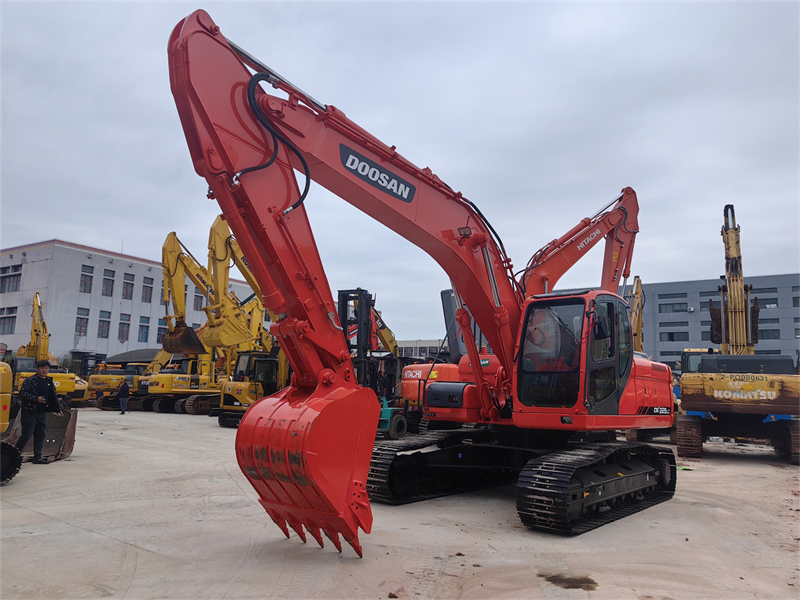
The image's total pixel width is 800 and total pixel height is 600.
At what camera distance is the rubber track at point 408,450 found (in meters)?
7.66

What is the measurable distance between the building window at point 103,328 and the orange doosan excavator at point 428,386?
5209 cm

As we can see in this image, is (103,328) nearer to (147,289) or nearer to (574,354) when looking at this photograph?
(147,289)

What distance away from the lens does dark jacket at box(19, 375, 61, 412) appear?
31.0ft

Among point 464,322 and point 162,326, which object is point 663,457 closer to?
point 464,322

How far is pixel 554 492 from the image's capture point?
20.5 feet

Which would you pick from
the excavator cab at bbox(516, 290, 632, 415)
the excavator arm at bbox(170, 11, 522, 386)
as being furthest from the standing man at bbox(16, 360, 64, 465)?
the excavator cab at bbox(516, 290, 632, 415)

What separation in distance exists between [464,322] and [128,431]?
12567 millimetres

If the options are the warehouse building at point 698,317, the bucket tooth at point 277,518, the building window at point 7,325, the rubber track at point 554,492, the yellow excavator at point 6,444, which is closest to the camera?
the bucket tooth at point 277,518

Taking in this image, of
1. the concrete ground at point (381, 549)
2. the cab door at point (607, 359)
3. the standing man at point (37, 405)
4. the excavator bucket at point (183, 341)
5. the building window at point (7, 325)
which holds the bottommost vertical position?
the concrete ground at point (381, 549)

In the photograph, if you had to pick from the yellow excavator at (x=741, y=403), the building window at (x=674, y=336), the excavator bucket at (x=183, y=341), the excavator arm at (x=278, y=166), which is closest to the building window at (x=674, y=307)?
the building window at (x=674, y=336)

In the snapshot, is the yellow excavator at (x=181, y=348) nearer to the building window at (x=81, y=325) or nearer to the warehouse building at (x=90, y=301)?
the warehouse building at (x=90, y=301)

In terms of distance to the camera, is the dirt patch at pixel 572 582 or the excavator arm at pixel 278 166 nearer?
the dirt patch at pixel 572 582

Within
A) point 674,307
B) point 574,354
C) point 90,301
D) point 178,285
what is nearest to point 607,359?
point 574,354

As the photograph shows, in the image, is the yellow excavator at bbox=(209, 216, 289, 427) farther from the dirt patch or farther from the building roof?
the building roof
